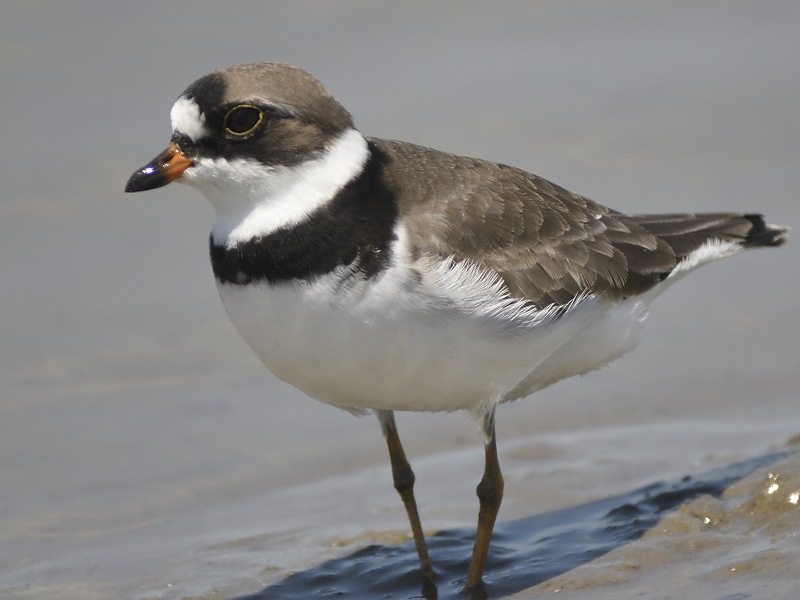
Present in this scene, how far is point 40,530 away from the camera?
6.88 m

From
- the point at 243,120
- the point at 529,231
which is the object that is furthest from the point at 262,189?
the point at 529,231

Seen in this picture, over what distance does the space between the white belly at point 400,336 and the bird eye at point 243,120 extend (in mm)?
730

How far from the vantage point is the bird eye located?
505cm

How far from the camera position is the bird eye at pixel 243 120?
199 inches

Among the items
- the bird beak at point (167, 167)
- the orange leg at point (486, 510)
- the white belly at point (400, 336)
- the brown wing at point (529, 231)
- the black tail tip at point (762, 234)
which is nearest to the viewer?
the white belly at point (400, 336)

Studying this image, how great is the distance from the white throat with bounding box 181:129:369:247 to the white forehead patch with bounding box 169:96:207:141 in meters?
0.13

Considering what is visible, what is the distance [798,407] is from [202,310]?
4.71m

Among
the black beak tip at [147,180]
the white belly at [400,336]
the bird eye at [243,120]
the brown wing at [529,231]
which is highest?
the bird eye at [243,120]

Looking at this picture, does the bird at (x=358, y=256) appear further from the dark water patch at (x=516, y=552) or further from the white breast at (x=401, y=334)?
the dark water patch at (x=516, y=552)

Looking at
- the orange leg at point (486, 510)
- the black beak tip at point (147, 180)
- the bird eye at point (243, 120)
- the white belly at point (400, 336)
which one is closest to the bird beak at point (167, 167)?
the black beak tip at point (147, 180)

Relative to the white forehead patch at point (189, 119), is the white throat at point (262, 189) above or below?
below

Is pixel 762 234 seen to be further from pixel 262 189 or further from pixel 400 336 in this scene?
pixel 262 189

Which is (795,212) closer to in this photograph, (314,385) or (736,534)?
(736,534)

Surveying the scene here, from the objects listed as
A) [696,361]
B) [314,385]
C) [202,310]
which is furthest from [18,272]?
[696,361]
